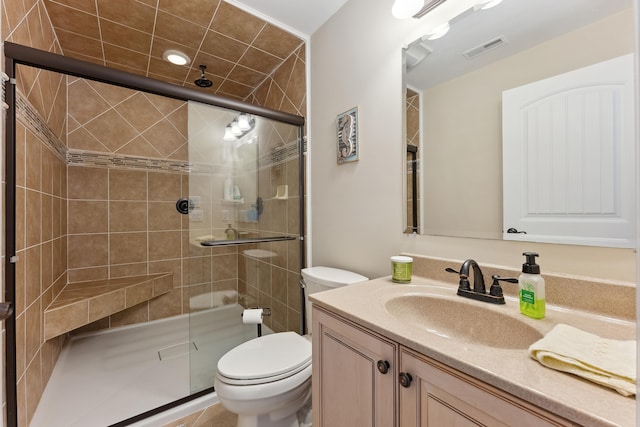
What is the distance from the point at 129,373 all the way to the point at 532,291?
225 centimetres

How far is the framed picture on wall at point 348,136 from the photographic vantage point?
144cm

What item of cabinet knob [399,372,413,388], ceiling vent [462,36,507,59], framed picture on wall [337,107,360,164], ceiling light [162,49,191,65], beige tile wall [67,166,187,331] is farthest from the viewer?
beige tile wall [67,166,187,331]

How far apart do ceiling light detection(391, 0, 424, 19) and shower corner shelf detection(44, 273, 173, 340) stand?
244cm

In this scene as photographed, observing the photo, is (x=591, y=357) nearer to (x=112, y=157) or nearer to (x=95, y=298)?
(x=95, y=298)

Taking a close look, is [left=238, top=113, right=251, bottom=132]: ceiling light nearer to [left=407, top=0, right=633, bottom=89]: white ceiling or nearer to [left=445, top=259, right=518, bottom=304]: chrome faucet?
[left=407, top=0, right=633, bottom=89]: white ceiling

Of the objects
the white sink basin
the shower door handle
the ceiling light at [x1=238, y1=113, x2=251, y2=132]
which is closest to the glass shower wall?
the ceiling light at [x1=238, y1=113, x2=251, y2=132]

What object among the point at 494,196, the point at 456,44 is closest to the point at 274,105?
the point at 456,44

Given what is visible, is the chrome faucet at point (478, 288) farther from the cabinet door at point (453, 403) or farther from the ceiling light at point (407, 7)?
the ceiling light at point (407, 7)

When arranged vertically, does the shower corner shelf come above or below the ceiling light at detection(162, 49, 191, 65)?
below

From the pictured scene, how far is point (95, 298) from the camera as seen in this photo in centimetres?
179

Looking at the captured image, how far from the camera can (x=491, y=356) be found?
523 mm

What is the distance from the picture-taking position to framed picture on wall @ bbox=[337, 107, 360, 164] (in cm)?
144

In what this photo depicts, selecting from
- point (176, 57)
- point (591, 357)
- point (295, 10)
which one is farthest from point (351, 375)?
point (176, 57)

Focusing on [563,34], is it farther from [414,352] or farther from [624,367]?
[414,352]
